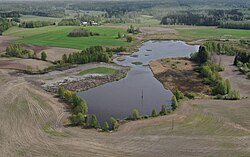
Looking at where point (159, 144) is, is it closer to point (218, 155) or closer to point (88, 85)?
point (218, 155)

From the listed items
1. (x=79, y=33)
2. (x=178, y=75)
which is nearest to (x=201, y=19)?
(x=79, y=33)

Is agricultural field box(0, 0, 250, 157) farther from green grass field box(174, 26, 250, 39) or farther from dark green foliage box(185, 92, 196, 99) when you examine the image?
green grass field box(174, 26, 250, 39)

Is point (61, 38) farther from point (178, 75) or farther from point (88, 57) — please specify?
point (178, 75)

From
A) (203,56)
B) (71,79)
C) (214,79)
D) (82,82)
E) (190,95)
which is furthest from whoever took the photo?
(203,56)

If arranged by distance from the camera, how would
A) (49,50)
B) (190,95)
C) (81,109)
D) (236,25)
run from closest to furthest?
(81,109) < (190,95) < (49,50) < (236,25)

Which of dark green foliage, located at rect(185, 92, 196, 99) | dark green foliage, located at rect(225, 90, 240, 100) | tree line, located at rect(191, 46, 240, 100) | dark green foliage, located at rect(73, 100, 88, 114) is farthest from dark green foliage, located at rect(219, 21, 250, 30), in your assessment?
dark green foliage, located at rect(73, 100, 88, 114)

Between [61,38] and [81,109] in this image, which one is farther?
[61,38]

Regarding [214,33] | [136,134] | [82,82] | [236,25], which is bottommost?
[136,134]
